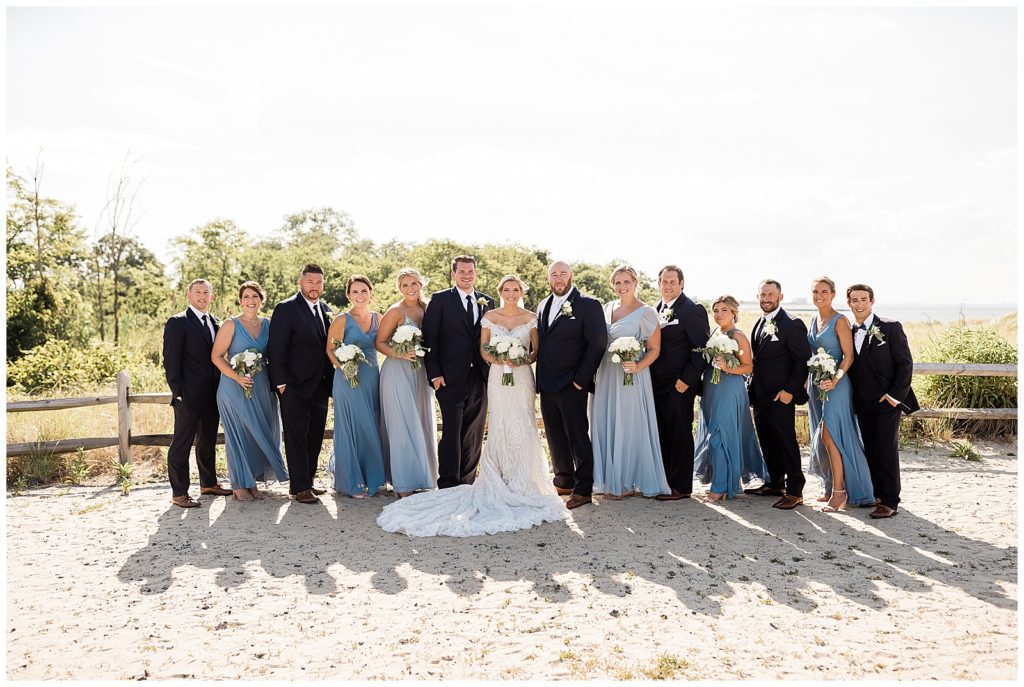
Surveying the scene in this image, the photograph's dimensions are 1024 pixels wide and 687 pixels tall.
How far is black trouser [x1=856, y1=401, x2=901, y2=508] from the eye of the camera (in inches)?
283

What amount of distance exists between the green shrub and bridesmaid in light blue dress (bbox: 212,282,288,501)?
9.42 metres

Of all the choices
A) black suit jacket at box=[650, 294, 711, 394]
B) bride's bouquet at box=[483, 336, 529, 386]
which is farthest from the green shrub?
bride's bouquet at box=[483, 336, 529, 386]

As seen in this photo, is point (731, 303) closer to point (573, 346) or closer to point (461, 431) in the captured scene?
point (573, 346)

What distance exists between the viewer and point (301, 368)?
7805 millimetres

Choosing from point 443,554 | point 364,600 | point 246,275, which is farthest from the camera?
point 246,275

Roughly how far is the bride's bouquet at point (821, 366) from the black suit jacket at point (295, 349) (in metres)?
4.80

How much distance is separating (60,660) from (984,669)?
531 centimetres

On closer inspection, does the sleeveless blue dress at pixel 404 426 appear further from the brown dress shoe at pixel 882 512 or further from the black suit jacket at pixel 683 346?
the brown dress shoe at pixel 882 512

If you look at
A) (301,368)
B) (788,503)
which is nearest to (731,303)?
(788,503)

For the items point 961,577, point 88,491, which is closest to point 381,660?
point 961,577

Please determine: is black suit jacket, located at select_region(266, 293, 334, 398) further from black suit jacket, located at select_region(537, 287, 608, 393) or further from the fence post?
the fence post

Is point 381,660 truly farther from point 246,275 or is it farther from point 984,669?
point 246,275

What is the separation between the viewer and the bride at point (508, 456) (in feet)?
23.9

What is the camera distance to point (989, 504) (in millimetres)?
7895
